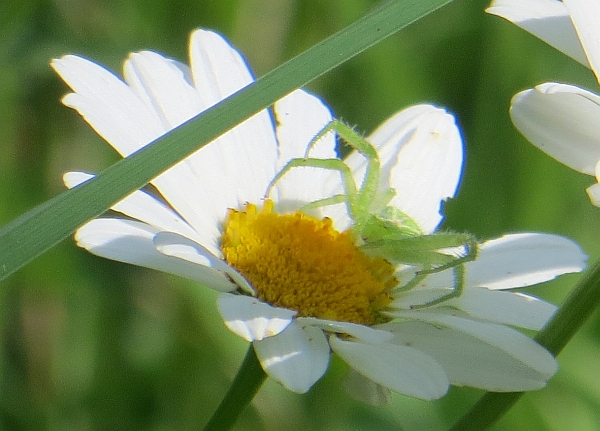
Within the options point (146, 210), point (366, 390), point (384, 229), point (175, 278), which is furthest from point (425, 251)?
point (175, 278)

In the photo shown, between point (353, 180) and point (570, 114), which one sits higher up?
point (570, 114)

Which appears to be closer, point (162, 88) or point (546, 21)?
point (546, 21)

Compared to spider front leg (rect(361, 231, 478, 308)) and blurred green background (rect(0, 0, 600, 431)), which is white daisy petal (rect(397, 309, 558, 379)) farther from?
blurred green background (rect(0, 0, 600, 431))

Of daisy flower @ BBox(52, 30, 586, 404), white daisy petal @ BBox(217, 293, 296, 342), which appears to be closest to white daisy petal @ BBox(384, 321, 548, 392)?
daisy flower @ BBox(52, 30, 586, 404)

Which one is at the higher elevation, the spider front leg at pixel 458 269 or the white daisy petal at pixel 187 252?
the white daisy petal at pixel 187 252

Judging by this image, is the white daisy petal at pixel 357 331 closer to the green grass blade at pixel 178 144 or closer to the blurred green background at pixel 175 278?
the green grass blade at pixel 178 144

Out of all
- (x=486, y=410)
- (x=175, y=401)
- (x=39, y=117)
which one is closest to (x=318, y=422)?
(x=175, y=401)

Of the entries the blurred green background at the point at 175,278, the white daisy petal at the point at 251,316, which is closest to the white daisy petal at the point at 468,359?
the white daisy petal at the point at 251,316

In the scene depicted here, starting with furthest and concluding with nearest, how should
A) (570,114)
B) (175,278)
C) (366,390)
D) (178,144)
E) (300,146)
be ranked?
(175,278)
(300,146)
(366,390)
(570,114)
(178,144)

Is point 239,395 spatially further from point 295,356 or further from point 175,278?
point 175,278
